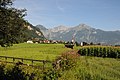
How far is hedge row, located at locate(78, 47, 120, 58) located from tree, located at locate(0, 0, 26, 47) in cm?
3190

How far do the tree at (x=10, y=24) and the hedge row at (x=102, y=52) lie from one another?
31.9 meters

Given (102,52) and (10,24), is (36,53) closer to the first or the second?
(102,52)

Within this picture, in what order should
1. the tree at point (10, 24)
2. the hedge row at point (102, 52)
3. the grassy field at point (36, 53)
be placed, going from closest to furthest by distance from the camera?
1. the tree at point (10, 24)
2. the grassy field at point (36, 53)
3. the hedge row at point (102, 52)

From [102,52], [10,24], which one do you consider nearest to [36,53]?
[102,52]

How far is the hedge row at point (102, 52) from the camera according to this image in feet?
187

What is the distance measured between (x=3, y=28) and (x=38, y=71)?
17.0 ft

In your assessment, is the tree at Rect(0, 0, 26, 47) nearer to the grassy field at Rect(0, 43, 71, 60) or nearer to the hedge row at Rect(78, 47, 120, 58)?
the grassy field at Rect(0, 43, 71, 60)

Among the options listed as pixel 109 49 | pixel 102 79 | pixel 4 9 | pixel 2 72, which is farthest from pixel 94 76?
pixel 109 49

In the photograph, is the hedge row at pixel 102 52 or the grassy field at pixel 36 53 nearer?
the grassy field at pixel 36 53

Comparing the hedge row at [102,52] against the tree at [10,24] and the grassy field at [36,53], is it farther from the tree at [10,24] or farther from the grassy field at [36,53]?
the tree at [10,24]

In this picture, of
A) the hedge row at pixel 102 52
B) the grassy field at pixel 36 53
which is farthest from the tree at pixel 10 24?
the hedge row at pixel 102 52

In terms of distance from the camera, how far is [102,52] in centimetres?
5878

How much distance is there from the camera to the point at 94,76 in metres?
27.5

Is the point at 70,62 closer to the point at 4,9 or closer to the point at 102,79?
the point at 102,79
